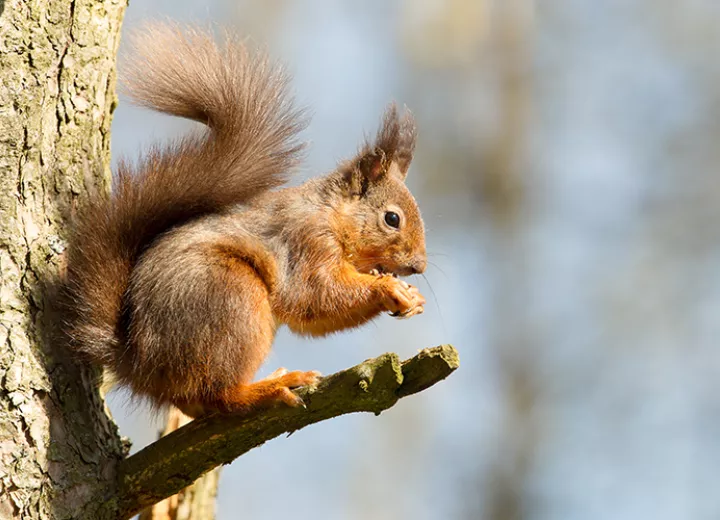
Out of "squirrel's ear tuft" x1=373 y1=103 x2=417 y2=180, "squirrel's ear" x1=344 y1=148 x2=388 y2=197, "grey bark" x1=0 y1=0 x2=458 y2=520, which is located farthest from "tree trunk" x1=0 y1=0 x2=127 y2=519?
"squirrel's ear tuft" x1=373 y1=103 x2=417 y2=180

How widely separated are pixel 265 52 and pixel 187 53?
0.88ft

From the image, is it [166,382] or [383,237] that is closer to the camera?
[166,382]

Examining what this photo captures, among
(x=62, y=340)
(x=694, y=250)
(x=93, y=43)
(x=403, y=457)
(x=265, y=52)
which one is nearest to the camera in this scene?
(x=62, y=340)

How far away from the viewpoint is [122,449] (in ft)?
8.06

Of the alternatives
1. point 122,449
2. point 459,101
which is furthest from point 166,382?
point 459,101

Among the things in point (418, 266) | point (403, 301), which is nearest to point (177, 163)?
point (403, 301)

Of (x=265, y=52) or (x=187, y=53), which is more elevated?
(x=265, y=52)

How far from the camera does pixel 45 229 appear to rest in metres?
2.41

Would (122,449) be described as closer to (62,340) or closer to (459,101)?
(62,340)

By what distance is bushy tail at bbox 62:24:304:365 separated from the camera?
2424 mm

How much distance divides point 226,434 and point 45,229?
737mm

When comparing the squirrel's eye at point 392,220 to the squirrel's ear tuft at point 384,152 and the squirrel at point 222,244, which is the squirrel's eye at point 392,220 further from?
the squirrel's ear tuft at point 384,152

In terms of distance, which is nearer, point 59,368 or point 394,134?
point 59,368

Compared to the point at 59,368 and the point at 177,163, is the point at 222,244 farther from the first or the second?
the point at 59,368
